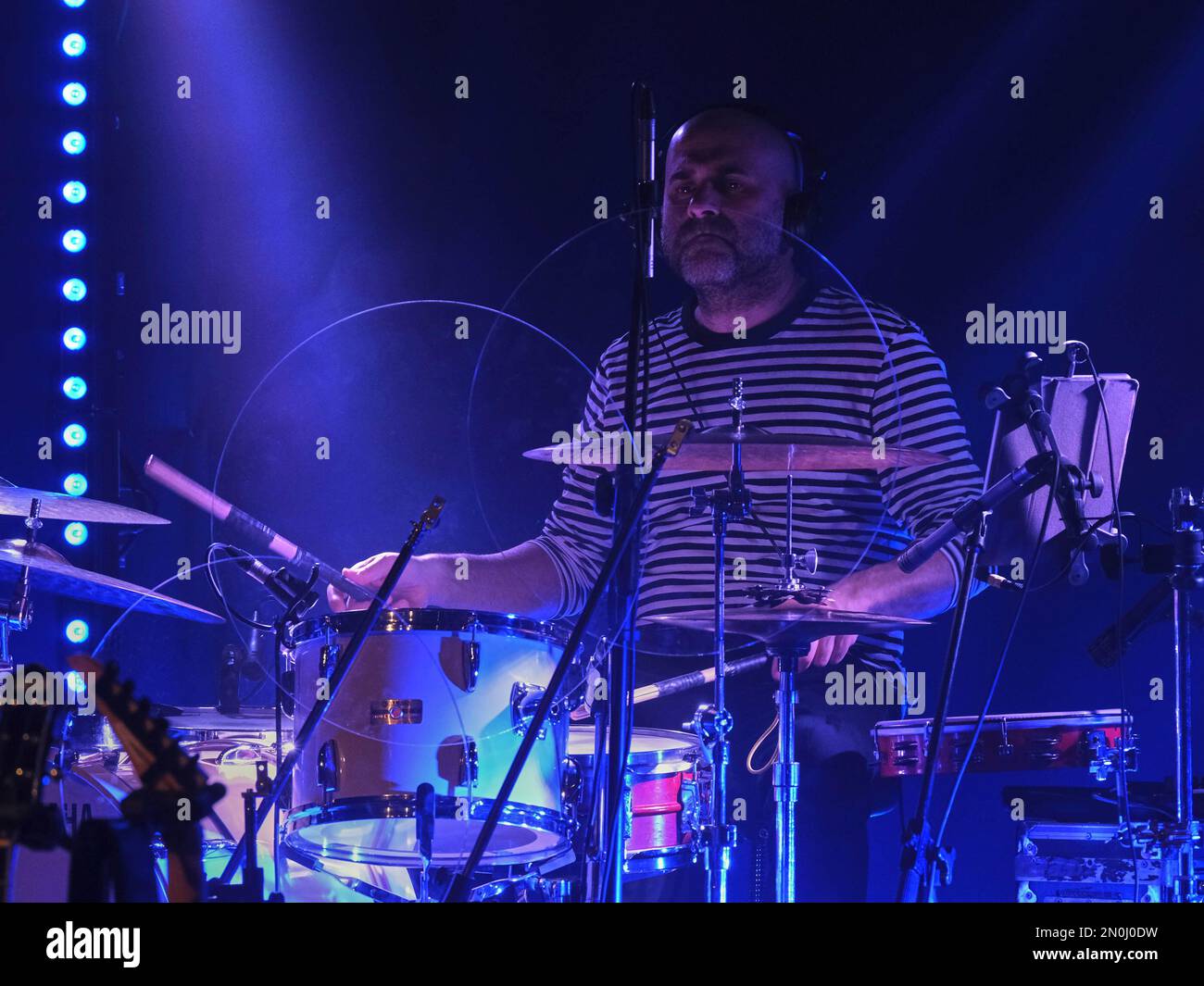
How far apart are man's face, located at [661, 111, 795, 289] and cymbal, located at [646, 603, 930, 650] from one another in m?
0.85

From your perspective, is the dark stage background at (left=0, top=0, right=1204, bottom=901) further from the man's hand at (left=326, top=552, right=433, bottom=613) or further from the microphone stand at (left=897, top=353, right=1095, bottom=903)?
the microphone stand at (left=897, top=353, right=1095, bottom=903)

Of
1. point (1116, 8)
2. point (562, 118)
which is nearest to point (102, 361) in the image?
point (562, 118)

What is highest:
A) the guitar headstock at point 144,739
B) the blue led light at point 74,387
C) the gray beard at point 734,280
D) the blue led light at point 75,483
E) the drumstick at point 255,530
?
the gray beard at point 734,280

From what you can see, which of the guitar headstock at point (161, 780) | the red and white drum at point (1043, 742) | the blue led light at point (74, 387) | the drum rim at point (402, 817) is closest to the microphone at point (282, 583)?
the drum rim at point (402, 817)

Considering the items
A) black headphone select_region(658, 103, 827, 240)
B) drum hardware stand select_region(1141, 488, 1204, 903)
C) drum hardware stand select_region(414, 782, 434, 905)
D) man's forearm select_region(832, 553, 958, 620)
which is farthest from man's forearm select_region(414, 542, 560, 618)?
drum hardware stand select_region(1141, 488, 1204, 903)

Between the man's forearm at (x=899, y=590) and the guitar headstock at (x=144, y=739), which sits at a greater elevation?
the man's forearm at (x=899, y=590)

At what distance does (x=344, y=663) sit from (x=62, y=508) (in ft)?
2.44

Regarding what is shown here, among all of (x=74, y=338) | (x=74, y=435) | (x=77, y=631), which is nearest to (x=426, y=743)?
(x=77, y=631)

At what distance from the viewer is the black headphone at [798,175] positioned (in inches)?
118

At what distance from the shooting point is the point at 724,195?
9.62ft

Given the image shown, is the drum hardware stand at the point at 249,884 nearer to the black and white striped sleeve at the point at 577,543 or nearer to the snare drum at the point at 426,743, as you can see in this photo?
the snare drum at the point at 426,743

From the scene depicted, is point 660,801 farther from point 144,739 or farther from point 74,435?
point 74,435
